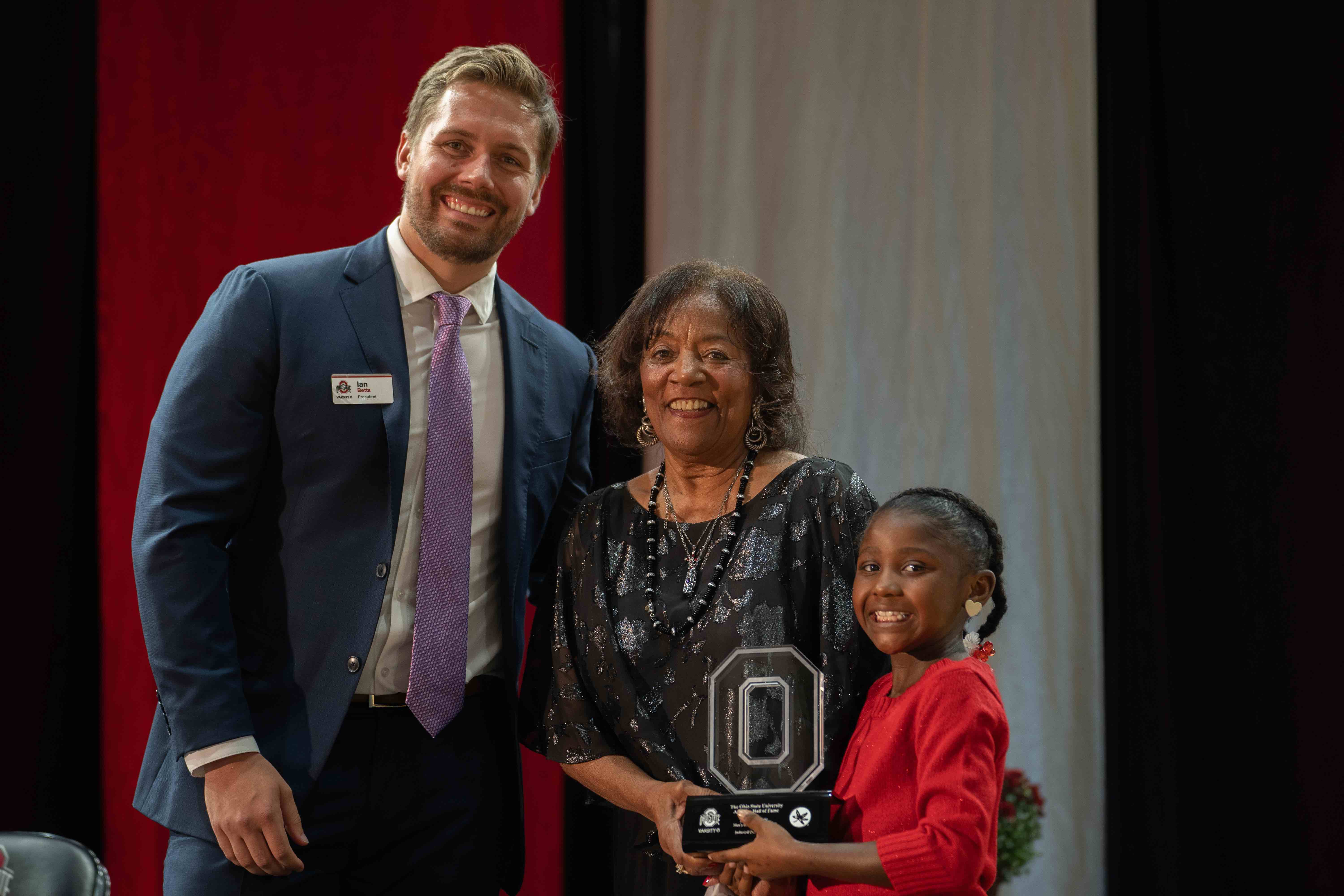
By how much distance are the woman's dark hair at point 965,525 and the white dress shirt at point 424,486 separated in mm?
784

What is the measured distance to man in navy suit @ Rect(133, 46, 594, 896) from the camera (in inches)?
79.1

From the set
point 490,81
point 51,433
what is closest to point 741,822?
point 490,81

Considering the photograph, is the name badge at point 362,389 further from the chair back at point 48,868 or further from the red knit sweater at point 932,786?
the red knit sweater at point 932,786

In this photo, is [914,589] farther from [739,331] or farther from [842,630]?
[739,331]

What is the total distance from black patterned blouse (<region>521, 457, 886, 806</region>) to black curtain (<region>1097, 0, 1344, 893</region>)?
2.04 meters

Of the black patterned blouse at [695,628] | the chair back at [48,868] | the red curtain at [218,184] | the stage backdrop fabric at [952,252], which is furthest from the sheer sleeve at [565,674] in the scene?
the stage backdrop fabric at [952,252]

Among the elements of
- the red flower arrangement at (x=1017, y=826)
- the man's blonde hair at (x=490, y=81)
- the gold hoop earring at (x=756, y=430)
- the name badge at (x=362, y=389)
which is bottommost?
the red flower arrangement at (x=1017, y=826)

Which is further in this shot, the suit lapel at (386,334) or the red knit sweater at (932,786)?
the suit lapel at (386,334)

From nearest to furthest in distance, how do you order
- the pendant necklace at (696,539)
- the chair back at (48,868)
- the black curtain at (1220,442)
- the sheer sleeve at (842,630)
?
the chair back at (48,868)
the sheer sleeve at (842,630)
the pendant necklace at (696,539)
the black curtain at (1220,442)

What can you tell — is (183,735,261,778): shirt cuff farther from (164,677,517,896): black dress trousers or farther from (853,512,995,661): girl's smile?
(853,512,995,661): girl's smile

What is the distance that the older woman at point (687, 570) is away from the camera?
1.91 m

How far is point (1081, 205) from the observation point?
386 cm

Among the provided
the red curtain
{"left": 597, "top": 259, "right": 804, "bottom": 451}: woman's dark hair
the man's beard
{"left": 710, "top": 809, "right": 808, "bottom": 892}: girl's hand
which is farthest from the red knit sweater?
the red curtain

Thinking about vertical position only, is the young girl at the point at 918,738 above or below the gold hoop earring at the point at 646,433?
below
